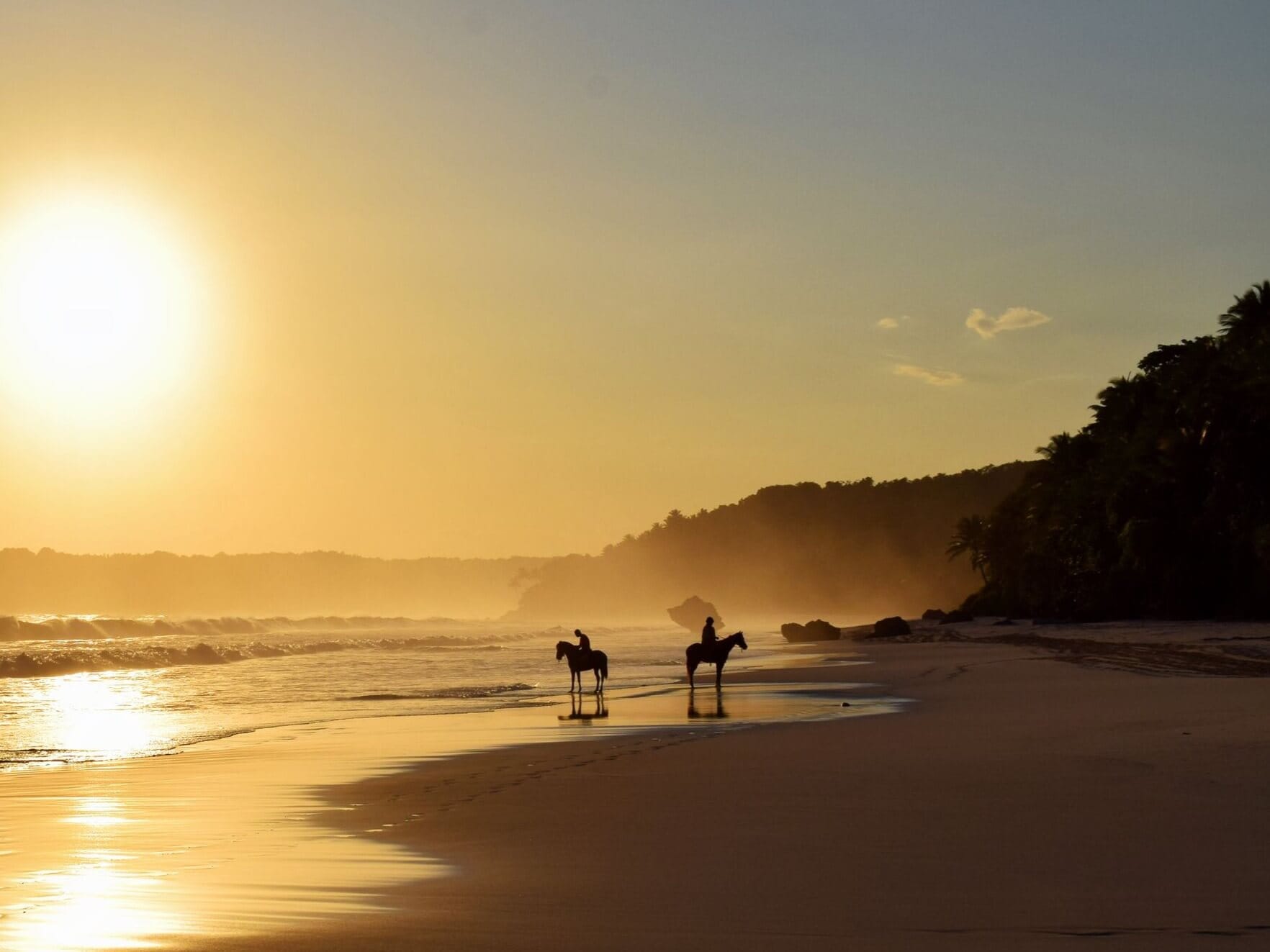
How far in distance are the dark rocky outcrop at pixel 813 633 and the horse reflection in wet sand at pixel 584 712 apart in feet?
158

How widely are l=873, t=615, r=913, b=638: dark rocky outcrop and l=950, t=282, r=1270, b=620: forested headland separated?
9004mm

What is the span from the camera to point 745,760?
1510 cm

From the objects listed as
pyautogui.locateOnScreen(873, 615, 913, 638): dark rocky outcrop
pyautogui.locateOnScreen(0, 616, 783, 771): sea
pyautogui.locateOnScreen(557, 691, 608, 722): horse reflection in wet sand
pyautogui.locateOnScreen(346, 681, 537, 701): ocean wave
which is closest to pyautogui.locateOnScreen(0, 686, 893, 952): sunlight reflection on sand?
pyautogui.locateOnScreen(557, 691, 608, 722): horse reflection in wet sand

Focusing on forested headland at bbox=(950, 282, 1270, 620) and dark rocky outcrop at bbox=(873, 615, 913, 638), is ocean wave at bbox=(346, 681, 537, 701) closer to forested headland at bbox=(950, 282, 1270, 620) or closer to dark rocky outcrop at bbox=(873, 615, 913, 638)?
forested headland at bbox=(950, 282, 1270, 620)

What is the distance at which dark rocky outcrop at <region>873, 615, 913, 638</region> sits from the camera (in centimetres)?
7112

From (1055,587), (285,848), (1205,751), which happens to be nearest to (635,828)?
(285,848)

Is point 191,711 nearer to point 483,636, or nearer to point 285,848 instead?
point 285,848

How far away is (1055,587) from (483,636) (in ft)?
138

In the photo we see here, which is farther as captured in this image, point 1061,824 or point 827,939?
point 1061,824

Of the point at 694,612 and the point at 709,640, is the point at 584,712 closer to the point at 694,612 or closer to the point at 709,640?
the point at 709,640

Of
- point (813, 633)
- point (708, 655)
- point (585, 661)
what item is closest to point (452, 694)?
point (585, 661)

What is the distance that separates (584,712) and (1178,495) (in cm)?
4343

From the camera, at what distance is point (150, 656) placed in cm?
5322

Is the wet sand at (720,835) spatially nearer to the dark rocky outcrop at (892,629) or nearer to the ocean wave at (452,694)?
the ocean wave at (452,694)
